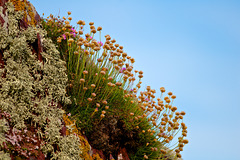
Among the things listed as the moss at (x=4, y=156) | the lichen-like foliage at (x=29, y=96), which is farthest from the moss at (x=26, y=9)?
the moss at (x=4, y=156)

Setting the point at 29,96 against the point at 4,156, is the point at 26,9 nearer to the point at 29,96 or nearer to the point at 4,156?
the point at 29,96

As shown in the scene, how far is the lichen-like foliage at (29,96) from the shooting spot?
3.42 meters

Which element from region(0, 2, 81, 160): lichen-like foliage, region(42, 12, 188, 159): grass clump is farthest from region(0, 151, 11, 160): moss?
region(42, 12, 188, 159): grass clump

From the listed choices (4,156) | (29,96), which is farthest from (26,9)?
(4,156)

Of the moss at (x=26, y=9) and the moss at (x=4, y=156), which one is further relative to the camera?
the moss at (x=26, y=9)

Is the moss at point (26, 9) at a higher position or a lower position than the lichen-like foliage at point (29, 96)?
higher

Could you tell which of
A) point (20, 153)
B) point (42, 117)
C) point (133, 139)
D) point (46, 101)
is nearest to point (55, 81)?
point (46, 101)

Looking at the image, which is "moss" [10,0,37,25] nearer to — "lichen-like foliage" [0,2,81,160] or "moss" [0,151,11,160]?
"lichen-like foliage" [0,2,81,160]

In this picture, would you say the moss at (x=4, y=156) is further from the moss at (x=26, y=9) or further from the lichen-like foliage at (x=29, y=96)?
the moss at (x=26, y=9)

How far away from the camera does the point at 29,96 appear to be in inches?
148

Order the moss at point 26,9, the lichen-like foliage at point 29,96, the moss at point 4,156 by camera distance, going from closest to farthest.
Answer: the moss at point 4,156, the lichen-like foliage at point 29,96, the moss at point 26,9

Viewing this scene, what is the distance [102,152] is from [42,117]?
5.22ft

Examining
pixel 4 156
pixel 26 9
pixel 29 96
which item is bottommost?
pixel 4 156

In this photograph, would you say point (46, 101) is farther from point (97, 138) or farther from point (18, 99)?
point (97, 138)
